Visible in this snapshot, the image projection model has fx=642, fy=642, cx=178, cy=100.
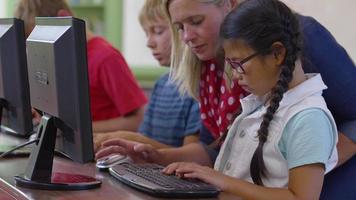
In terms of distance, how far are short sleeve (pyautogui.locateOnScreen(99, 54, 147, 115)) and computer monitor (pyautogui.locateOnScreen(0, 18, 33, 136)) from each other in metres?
0.81

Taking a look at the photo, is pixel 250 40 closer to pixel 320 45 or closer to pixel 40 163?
pixel 320 45

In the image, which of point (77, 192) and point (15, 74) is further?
point (15, 74)

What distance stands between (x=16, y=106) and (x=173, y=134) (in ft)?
2.38

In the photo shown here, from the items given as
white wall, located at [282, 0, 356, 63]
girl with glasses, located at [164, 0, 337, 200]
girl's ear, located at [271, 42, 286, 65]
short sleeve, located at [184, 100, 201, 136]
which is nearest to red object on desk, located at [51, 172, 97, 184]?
girl with glasses, located at [164, 0, 337, 200]

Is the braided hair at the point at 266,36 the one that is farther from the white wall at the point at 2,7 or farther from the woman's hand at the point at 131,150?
the white wall at the point at 2,7

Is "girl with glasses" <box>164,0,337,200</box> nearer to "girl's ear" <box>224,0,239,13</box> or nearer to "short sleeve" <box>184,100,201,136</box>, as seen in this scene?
"girl's ear" <box>224,0,239,13</box>

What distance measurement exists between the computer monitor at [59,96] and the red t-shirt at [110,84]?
3.20 ft

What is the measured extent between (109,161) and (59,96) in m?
0.31

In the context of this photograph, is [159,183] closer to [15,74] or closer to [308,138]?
[308,138]

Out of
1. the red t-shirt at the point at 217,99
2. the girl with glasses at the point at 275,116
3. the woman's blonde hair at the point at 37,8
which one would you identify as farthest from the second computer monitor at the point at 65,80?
the woman's blonde hair at the point at 37,8

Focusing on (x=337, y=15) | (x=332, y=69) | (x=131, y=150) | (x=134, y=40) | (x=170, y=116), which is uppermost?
(x=332, y=69)

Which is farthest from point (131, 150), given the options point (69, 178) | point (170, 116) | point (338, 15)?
point (338, 15)

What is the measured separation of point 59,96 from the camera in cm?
127

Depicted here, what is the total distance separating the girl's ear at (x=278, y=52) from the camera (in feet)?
4.36
